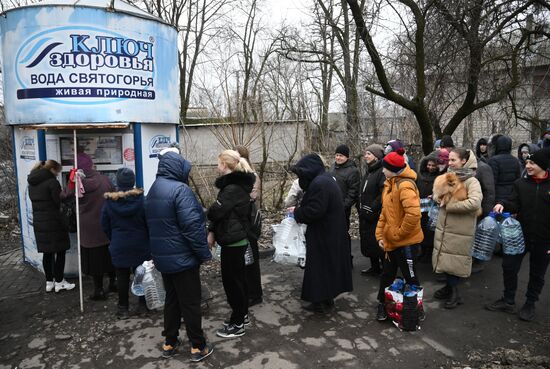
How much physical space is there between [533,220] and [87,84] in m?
5.31

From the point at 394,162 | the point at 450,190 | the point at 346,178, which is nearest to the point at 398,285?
the point at 450,190

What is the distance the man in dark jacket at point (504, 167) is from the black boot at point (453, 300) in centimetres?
199

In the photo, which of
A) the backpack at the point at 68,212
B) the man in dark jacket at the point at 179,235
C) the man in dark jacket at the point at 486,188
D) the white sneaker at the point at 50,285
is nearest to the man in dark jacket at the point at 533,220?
the man in dark jacket at the point at 486,188

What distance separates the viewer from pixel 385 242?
13.3ft

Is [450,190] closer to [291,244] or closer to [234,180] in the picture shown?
[291,244]

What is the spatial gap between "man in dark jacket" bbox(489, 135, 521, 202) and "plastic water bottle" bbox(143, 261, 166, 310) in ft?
15.8

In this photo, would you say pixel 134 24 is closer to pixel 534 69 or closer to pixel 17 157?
pixel 17 157

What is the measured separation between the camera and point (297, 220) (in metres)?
4.21

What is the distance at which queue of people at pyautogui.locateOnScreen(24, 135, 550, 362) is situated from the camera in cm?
342

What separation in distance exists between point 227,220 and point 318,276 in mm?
1287

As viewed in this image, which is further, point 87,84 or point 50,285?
point 50,285

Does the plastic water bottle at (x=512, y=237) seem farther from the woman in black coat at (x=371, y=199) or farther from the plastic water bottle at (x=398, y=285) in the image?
the woman in black coat at (x=371, y=199)

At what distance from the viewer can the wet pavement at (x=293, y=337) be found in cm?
351

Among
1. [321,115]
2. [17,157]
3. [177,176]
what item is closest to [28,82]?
[17,157]
